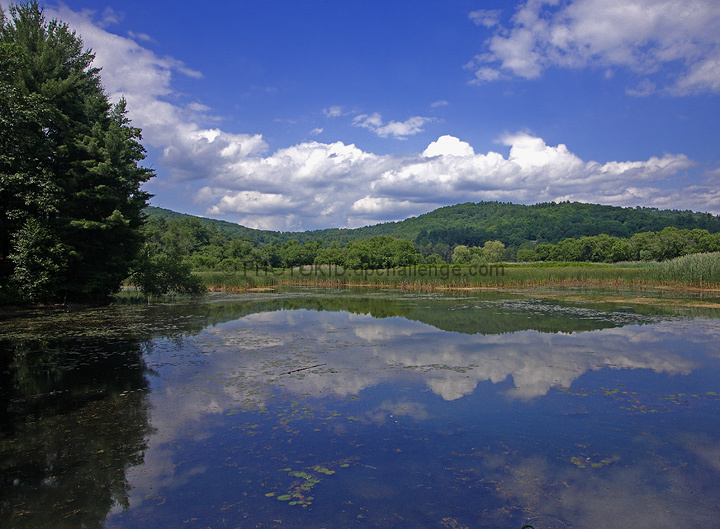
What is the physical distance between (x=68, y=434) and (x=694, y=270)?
121 ft

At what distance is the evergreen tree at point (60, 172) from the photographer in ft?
54.3

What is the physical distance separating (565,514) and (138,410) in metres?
5.90

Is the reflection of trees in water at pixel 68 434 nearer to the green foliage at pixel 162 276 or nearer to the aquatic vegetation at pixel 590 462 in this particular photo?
the aquatic vegetation at pixel 590 462

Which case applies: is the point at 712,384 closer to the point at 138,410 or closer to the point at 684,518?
the point at 684,518

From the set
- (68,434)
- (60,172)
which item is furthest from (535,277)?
(68,434)

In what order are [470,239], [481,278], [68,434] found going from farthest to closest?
1. [470,239]
2. [481,278]
3. [68,434]

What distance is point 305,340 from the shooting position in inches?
493

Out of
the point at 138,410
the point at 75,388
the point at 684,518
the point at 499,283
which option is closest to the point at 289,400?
the point at 138,410

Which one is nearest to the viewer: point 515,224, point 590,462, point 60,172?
point 590,462

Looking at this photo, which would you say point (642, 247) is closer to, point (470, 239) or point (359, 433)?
point (470, 239)

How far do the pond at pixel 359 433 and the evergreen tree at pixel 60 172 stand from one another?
680cm

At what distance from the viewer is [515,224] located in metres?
119

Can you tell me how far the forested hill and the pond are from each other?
288ft

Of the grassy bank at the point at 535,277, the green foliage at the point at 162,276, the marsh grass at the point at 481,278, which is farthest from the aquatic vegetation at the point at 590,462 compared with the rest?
the grassy bank at the point at 535,277
